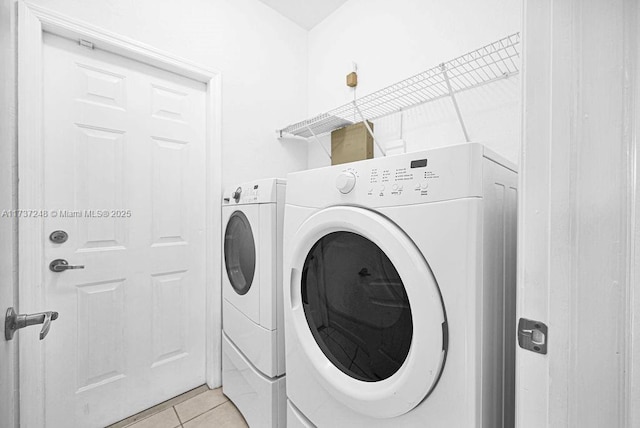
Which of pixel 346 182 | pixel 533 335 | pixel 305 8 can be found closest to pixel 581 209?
pixel 533 335

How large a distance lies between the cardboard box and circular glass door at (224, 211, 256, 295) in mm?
764

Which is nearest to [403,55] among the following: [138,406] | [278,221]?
[278,221]

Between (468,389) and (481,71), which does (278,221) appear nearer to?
(468,389)

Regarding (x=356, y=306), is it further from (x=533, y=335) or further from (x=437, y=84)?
(x=437, y=84)

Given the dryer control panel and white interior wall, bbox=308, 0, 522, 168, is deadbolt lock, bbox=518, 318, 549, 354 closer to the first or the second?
the dryer control panel

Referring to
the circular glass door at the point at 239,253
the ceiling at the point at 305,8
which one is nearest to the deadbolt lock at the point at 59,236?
the circular glass door at the point at 239,253

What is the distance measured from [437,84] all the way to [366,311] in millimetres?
1240

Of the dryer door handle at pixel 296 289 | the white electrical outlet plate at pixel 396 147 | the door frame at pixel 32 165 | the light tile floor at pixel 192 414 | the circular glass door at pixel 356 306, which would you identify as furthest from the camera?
the white electrical outlet plate at pixel 396 147

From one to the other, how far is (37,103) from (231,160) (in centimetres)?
91

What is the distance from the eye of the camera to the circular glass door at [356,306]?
2.43ft

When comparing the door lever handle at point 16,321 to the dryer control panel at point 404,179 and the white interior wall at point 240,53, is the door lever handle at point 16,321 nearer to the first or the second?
the dryer control panel at point 404,179

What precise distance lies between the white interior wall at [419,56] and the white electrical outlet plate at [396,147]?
0.12ft

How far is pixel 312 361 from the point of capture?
90 centimetres

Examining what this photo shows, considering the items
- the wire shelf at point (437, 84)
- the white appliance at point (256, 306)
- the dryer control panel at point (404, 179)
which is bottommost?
the white appliance at point (256, 306)
